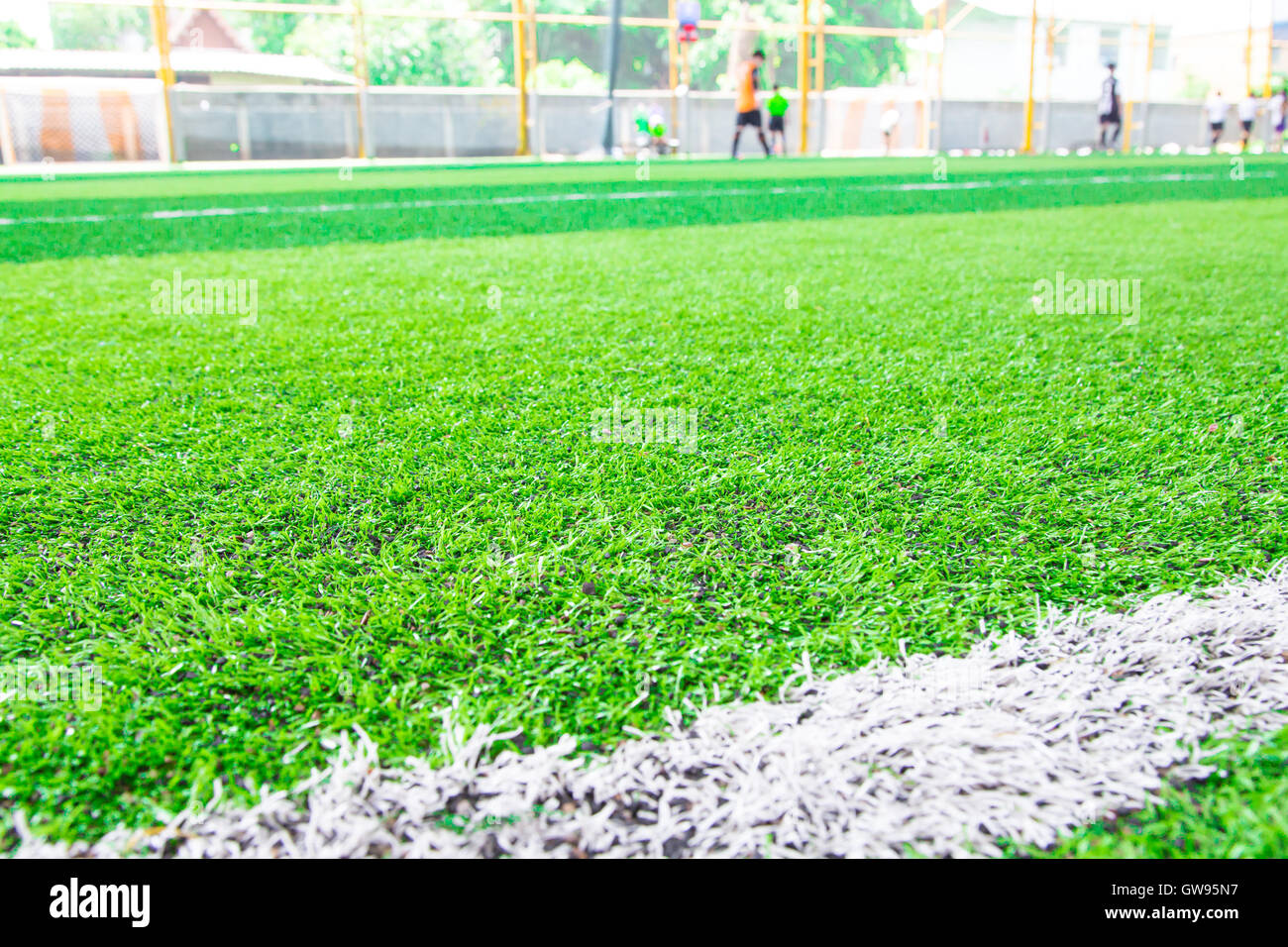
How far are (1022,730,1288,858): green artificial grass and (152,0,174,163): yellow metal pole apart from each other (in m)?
17.1

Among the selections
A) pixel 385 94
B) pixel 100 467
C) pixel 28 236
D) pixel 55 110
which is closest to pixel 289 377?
pixel 100 467

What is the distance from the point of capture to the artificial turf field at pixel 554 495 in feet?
3.39

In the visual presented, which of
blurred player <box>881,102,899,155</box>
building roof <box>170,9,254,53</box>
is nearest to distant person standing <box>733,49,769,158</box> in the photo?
blurred player <box>881,102,899,155</box>

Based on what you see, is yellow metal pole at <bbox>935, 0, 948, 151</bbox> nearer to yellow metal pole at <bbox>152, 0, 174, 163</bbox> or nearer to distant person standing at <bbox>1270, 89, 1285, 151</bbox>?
distant person standing at <bbox>1270, 89, 1285, 151</bbox>

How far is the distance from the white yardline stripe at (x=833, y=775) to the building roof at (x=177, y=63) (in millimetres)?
22167

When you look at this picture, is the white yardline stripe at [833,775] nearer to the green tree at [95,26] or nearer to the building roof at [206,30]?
the green tree at [95,26]

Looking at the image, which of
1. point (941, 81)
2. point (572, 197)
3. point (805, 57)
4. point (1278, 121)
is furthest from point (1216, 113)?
point (572, 197)

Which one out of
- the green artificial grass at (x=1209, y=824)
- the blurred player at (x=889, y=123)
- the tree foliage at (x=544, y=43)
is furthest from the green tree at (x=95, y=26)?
the green artificial grass at (x=1209, y=824)

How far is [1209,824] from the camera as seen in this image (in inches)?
32.7

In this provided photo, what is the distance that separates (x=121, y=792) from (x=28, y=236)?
16.6 feet

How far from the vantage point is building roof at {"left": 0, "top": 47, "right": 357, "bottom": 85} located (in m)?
21.3

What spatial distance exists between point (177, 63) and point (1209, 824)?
30.6m

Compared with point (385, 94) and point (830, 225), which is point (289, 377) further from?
point (385, 94)

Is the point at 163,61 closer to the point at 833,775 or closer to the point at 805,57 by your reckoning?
the point at 805,57
